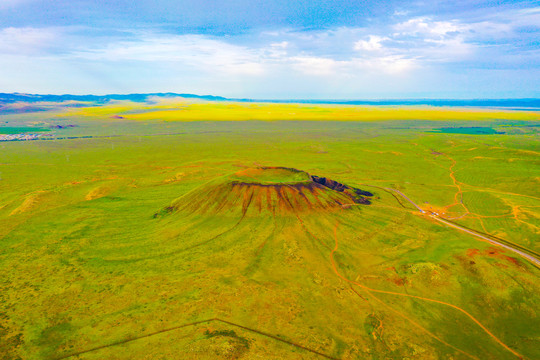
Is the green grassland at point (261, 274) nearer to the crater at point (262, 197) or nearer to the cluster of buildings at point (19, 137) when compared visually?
the crater at point (262, 197)

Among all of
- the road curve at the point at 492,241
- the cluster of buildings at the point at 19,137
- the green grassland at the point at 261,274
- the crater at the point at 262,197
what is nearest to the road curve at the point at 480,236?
the road curve at the point at 492,241

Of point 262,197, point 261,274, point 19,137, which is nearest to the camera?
point 261,274

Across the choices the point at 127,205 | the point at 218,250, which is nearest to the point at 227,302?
the point at 218,250

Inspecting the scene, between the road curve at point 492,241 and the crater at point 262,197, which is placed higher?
the crater at point 262,197

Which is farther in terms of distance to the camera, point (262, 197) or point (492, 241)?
point (262, 197)

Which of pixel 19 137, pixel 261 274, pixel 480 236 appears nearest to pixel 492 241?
pixel 480 236

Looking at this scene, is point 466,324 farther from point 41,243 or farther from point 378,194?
point 41,243

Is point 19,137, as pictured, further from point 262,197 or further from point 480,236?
point 480,236

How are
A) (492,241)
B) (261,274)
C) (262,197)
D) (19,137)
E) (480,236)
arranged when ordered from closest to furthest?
(261,274), (492,241), (480,236), (262,197), (19,137)
